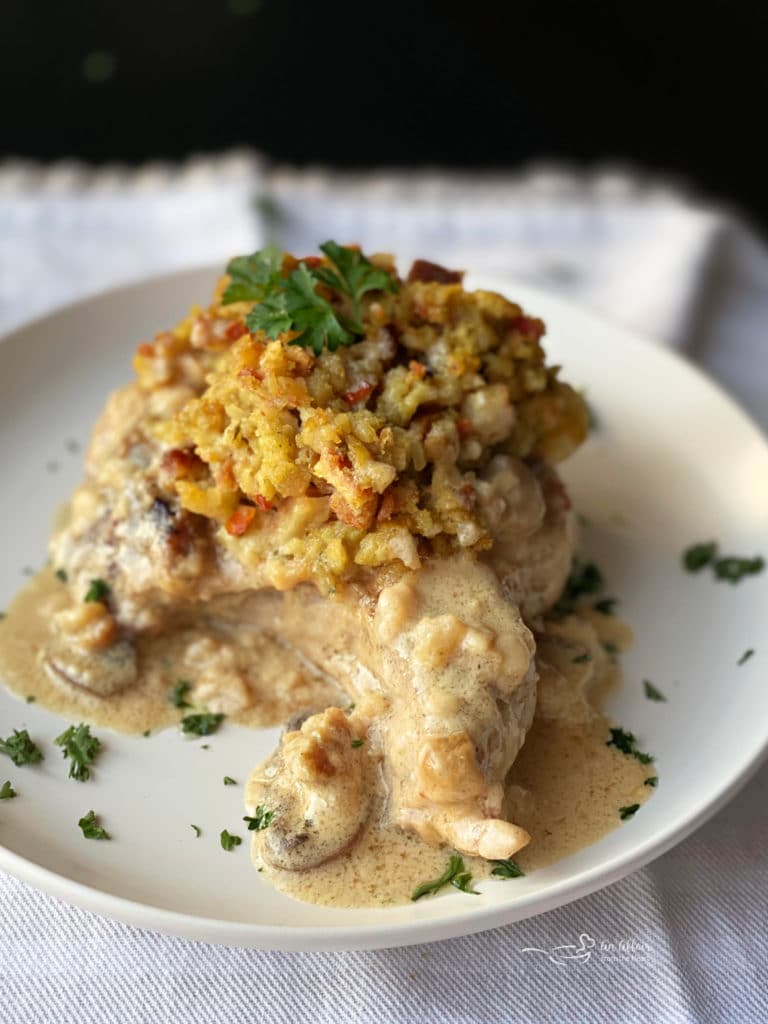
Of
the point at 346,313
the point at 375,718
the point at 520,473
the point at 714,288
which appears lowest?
the point at 375,718


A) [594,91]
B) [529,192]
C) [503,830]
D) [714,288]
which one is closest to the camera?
[503,830]

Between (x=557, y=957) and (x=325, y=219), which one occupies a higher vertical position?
(x=325, y=219)

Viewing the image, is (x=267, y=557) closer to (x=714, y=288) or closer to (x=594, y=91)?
(x=714, y=288)

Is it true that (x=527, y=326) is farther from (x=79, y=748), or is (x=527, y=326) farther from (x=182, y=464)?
(x=79, y=748)

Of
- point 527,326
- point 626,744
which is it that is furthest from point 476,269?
point 626,744

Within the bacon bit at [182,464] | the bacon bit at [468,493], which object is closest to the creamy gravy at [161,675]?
the bacon bit at [182,464]

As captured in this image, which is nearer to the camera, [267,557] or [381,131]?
[267,557]

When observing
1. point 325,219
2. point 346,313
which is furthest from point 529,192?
point 346,313
